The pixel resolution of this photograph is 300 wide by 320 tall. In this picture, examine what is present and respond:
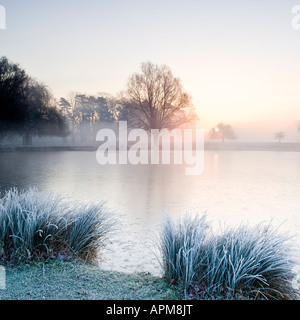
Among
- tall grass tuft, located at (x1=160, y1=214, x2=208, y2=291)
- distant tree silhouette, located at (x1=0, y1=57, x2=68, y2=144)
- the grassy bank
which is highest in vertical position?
distant tree silhouette, located at (x1=0, y1=57, x2=68, y2=144)

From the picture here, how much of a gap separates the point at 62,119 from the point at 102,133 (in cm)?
637

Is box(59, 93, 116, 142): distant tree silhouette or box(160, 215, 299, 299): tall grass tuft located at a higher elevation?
box(59, 93, 116, 142): distant tree silhouette

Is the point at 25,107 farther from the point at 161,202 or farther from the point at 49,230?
the point at 49,230

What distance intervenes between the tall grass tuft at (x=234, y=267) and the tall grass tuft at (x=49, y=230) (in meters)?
0.86

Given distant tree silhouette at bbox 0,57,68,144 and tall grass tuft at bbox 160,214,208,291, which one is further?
distant tree silhouette at bbox 0,57,68,144

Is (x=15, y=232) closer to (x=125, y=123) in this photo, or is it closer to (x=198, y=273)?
(x=198, y=273)

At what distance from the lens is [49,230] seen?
106 inches

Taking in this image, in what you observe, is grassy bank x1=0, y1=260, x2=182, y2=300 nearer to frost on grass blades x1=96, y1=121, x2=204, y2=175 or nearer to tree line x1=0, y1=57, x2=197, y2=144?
tree line x1=0, y1=57, x2=197, y2=144

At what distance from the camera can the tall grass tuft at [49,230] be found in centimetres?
253

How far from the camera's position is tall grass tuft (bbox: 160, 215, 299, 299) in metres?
2.01

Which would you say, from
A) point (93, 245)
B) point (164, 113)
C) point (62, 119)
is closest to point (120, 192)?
point (93, 245)

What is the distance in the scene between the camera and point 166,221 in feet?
8.03

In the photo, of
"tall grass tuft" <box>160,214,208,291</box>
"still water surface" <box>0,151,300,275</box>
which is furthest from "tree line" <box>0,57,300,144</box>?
"tall grass tuft" <box>160,214,208,291</box>

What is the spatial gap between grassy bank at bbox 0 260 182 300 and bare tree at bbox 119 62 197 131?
21513mm
